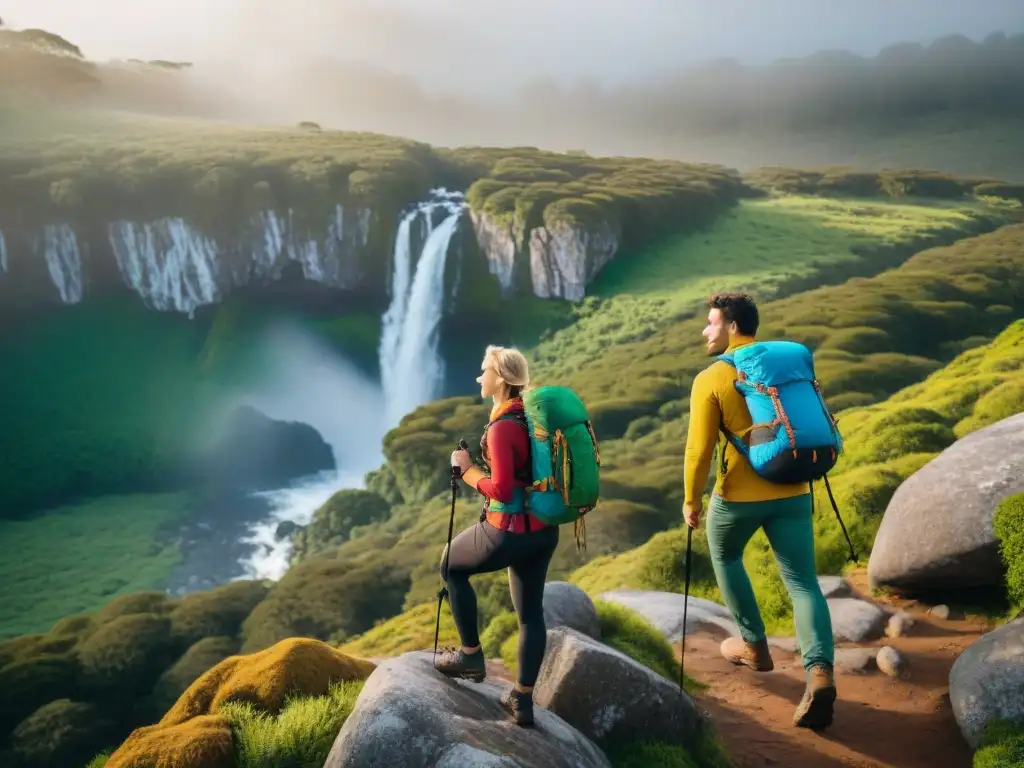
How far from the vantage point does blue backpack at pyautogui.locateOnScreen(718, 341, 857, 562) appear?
230 inches

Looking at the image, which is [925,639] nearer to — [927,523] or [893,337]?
[927,523]

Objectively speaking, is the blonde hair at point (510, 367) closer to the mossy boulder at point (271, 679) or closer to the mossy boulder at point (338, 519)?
the mossy boulder at point (271, 679)

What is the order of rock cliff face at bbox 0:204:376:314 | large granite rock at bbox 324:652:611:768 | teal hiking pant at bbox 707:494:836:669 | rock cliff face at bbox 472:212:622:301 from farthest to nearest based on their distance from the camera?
1. rock cliff face at bbox 0:204:376:314
2. rock cliff face at bbox 472:212:622:301
3. teal hiking pant at bbox 707:494:836:669
4. large granite rock at bbox 324:652:611:768

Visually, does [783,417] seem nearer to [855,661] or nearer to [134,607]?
[855,661]

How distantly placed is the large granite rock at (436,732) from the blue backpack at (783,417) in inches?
111

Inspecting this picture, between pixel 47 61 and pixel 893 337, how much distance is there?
13499 cm

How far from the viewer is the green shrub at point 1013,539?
314 inches

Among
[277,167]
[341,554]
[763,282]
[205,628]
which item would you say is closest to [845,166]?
[763,282]

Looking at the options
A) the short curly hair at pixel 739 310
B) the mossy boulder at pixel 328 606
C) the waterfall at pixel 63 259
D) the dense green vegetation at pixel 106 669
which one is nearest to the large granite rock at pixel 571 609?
the short curly hair at pixel 739 310

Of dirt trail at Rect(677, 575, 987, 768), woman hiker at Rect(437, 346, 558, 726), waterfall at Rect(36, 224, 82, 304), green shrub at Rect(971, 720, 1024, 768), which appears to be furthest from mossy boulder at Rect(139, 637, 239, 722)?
waterfall at Rect(36, 224, 82, 304)

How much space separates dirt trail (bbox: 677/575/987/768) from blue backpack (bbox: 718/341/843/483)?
2.48 metres

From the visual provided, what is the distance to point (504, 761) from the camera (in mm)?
4812

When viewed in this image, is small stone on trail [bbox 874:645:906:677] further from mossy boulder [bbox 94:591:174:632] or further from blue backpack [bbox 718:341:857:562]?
mossy boulder [bbox 94:591:174:632]

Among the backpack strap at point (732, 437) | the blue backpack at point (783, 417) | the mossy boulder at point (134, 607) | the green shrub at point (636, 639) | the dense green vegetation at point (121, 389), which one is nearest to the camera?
the blue backpack at point (783, 417)
